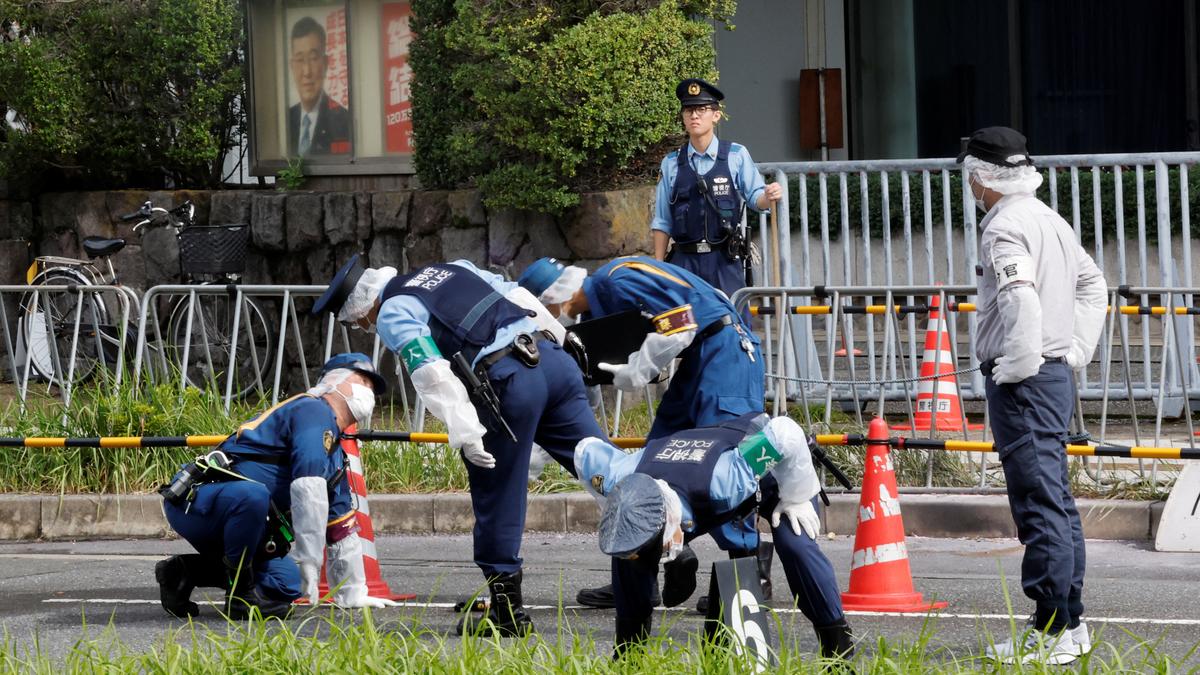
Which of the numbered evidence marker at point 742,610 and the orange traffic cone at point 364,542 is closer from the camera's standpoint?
the numbered evidence marker at point 742,610

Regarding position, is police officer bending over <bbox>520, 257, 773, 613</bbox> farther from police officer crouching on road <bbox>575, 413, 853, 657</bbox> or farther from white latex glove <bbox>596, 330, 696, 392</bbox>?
police officer crouching on road <bbox>575, 413, 853, 657</bbox>

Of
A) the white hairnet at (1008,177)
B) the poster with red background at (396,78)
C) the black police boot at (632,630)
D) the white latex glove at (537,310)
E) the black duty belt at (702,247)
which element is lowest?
the black police boot at (632,630)

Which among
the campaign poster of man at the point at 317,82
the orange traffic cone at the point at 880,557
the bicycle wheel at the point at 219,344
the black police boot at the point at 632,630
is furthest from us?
the campaign poster of man at the point at 317,82

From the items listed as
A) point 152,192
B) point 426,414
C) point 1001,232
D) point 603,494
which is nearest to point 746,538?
point 603,494

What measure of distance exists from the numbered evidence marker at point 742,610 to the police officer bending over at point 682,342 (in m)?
0.90

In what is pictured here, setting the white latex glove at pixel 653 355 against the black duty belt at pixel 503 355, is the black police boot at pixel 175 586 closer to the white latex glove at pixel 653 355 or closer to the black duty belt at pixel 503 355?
the black duty belt at pixel 503 355

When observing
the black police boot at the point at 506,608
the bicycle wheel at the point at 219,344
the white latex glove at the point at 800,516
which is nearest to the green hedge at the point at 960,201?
the bicycle wheel at the point at 219,344

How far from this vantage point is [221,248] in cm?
1233

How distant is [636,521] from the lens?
5.14 m

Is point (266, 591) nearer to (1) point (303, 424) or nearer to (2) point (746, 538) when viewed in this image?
(1) point (303, 424)

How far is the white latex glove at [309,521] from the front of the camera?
6855mm

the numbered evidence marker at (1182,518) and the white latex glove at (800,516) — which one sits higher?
the white latex glove at (800,516)

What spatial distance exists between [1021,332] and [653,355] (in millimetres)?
1288

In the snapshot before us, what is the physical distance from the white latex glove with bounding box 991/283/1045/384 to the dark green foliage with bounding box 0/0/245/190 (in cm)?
847
